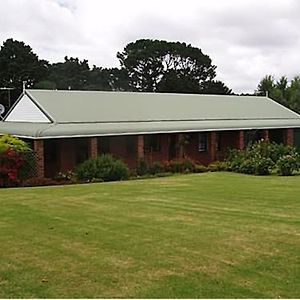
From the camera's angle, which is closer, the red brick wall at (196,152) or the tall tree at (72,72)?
the red brick wall at (196,152)

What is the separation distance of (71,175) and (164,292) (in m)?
18.0

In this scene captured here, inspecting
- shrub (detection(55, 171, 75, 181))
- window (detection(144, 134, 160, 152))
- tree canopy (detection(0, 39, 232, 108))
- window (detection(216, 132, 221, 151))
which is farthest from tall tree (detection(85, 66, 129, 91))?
shrub (detection(55, 171, 75, 181))

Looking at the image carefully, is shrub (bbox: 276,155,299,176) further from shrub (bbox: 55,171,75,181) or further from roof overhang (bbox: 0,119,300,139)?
shrub (bbox: 55,171,75,181)

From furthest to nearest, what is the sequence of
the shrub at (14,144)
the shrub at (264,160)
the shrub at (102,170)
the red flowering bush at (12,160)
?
the shrub at (264,160) < the shrub at (102,170) < the shrub at (14,144) < the red flowering bush at (12,160)

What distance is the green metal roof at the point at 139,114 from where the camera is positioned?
→ 2594 centimetres

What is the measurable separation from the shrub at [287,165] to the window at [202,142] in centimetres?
912

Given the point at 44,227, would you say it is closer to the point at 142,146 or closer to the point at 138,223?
the point at 138,223

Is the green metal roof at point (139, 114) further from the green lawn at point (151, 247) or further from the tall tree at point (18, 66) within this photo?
the tall tree at point (18, 66)

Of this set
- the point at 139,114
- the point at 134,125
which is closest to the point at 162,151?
the point at 139,114

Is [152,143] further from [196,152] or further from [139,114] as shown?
[196,152]

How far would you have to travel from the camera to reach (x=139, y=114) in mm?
30172

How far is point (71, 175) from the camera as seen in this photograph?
23.6m

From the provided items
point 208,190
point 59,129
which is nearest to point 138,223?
point 208,190

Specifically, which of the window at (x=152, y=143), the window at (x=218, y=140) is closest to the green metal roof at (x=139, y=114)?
the window at (x=152, y=143)
